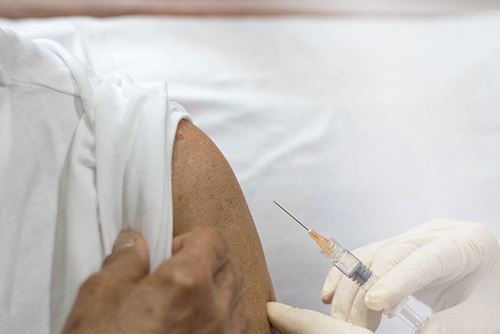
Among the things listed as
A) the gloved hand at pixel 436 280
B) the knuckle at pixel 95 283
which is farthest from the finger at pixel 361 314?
the knuckle at pixel 95 283

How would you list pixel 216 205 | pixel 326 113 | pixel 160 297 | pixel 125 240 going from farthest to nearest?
1. pixel 326 113
2. pixel 216 205
3. pixel 125 240
4. pixel 160 297

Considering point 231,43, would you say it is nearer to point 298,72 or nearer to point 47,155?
point 298,72

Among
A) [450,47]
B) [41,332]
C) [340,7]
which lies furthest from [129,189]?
[340,7]

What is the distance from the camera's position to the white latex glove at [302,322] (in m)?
1.01

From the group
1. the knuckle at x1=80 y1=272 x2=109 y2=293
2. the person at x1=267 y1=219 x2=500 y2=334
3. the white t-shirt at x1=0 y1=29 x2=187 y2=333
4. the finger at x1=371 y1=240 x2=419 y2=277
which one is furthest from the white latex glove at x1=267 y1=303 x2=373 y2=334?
the knuckle at x1=80 y1=272 x2=109 y2=293

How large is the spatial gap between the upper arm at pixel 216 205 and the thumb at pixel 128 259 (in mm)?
86

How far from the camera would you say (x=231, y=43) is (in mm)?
1747

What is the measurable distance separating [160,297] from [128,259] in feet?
0.28

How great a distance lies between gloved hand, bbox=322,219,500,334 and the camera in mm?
1029

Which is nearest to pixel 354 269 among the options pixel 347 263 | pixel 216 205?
pixel 347 263

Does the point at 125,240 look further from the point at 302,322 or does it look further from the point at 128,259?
the point at 302,322

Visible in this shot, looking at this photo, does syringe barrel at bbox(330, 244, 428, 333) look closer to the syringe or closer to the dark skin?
the syringe

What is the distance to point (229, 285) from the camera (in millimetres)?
788

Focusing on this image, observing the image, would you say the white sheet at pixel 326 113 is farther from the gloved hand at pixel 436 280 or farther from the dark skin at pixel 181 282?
the dark skin at pixel 181 282
